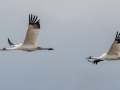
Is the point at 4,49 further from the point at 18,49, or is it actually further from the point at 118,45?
the point at 118,45

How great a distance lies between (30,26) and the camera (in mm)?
51219

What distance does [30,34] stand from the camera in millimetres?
51500

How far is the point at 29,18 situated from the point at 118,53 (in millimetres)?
7040

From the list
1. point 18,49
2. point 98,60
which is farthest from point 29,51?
point 98,60

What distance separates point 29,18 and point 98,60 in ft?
24.5

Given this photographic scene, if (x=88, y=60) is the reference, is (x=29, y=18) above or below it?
above

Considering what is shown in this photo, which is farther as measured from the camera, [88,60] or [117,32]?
[88,60]

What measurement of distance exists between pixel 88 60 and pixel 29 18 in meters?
8.09

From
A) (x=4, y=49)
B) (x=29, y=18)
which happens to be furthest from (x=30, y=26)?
(x=4, y=49)

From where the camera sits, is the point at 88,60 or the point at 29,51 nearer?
the point at 29,51

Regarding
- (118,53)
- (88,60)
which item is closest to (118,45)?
(118,53)

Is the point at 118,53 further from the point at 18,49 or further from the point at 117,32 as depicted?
the point at 18,49

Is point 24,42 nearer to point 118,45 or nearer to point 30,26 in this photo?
point 30,26

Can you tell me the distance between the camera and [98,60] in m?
56.0
